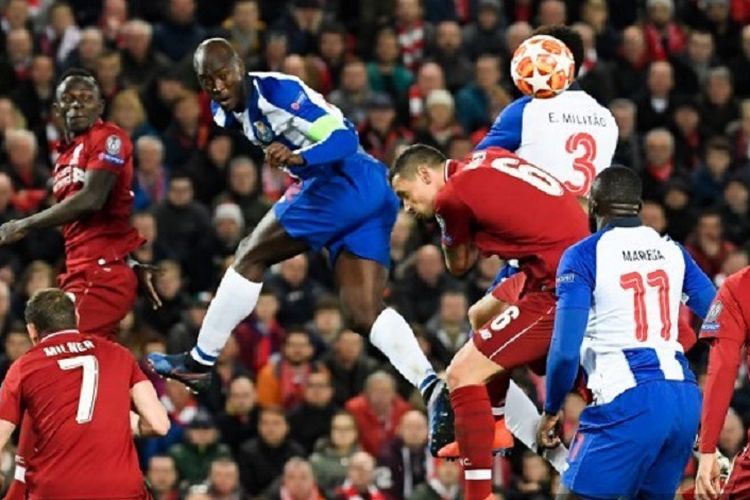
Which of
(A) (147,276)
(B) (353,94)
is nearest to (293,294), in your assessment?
(B) (353,94)

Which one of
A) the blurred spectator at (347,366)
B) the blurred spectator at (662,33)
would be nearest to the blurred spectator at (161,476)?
the blurred spectator at (347,366)

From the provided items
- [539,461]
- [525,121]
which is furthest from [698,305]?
[539,461]

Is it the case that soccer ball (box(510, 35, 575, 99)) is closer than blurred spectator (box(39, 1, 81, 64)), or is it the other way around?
soccer ball (box(510, 35, 575, 99))

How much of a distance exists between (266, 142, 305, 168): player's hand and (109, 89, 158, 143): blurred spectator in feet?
21.3

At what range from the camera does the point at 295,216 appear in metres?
11.0

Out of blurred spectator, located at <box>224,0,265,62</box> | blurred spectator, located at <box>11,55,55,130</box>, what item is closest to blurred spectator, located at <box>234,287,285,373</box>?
blurred spectator, located at <box>11,55,55,130</box>

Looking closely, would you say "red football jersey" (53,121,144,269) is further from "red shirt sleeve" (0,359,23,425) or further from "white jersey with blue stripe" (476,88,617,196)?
"white jersey with blue stripe" (476,88,617,196)

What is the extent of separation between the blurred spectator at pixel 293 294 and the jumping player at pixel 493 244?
5.97 meters

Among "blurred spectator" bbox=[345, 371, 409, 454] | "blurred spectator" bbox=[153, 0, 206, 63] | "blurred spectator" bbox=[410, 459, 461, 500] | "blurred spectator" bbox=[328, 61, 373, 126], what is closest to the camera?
"blurred spectator" bbox=[410, 459, 461, 500]

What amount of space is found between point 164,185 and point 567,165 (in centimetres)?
664

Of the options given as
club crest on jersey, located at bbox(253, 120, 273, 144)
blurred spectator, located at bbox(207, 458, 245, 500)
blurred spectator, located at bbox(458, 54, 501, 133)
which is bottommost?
→ blurred spectator, located at bbox(207, 458, 245, 500)

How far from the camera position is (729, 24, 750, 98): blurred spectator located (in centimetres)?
1936

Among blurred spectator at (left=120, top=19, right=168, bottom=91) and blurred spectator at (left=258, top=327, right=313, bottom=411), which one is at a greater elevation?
blurred spectator at (left=120, top=19, right=168, bottom=91)

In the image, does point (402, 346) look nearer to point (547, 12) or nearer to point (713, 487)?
point (713, 487)
